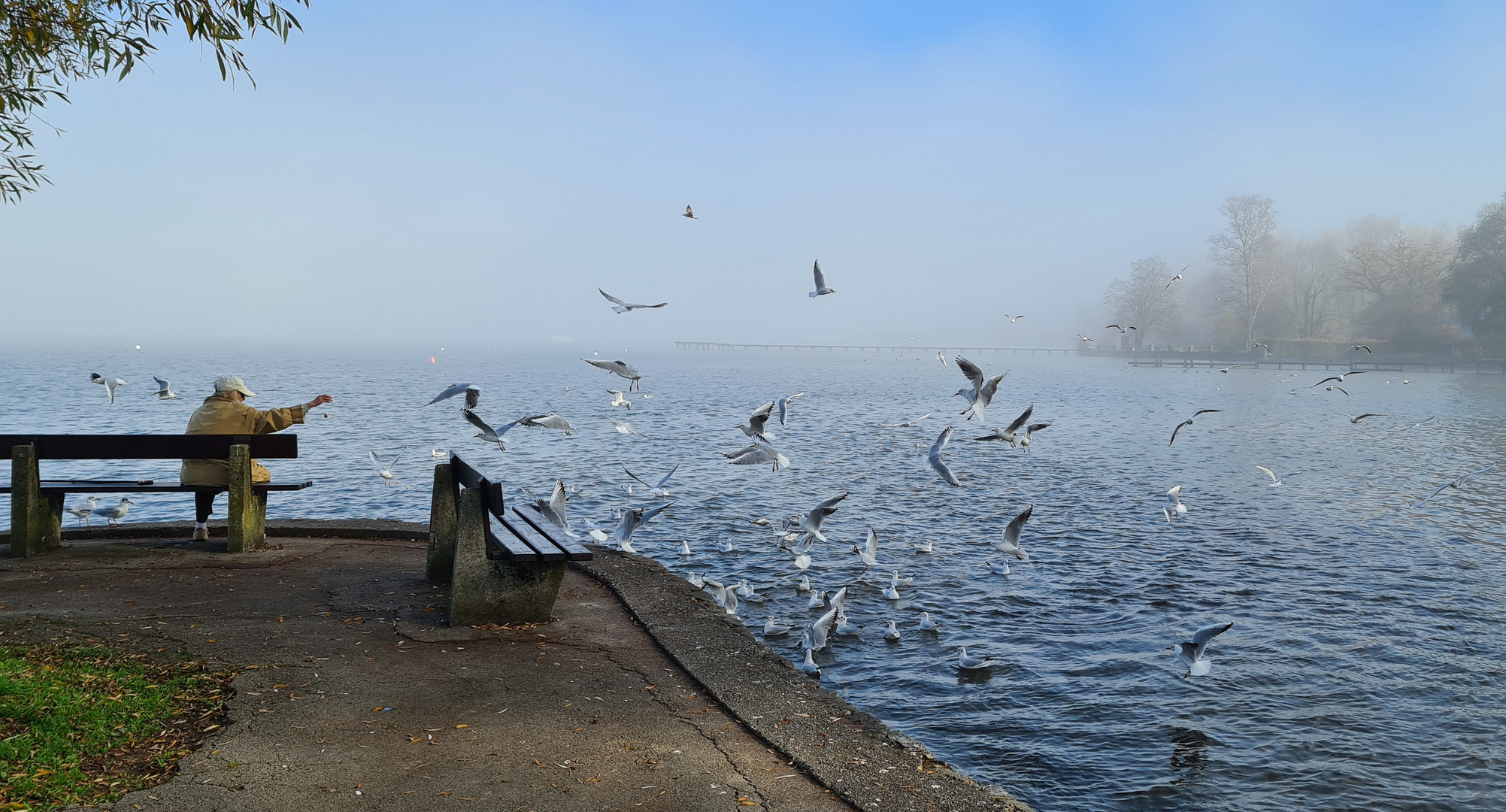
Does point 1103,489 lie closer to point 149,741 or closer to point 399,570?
point 399,570

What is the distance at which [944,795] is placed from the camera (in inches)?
168

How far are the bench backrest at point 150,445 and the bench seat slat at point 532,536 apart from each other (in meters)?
1.99

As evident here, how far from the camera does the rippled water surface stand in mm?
6363

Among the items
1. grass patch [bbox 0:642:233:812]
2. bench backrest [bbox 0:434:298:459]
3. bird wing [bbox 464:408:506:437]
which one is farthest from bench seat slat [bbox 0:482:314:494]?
grass patch [bbox 0:642:233:812]

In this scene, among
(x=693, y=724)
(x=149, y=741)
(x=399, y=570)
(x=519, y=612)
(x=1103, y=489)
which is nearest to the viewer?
(x=149, y=741)

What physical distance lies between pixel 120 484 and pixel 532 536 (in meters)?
4.55

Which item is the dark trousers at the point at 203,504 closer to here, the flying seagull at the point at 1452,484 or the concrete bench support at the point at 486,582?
the concrete bench support at the point at 486,582

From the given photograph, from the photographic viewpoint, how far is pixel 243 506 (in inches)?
311

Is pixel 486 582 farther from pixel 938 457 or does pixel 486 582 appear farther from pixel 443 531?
pixel 938 457

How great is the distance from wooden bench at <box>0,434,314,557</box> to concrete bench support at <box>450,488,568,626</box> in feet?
7.80

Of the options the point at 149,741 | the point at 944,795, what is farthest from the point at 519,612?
the point at 944,795

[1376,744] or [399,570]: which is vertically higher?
[399,570]

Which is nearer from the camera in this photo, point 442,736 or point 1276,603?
point 442,736

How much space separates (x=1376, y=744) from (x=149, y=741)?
25.6 feet
